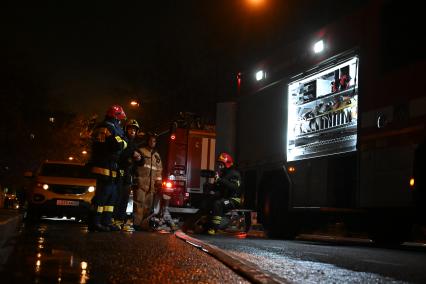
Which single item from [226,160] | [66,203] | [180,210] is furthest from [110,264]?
[180,210]

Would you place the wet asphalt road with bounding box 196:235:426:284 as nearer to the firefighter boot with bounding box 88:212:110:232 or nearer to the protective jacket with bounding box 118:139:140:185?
the firefighter boot with bounding box 88:212:110:232

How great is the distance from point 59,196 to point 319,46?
7243mm

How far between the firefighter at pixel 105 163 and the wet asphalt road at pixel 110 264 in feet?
7.46

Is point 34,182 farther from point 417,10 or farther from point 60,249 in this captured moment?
point 417,10

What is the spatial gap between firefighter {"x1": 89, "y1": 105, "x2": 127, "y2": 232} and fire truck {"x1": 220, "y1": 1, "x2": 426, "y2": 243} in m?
2.92

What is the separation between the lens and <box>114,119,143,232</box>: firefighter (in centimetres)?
943

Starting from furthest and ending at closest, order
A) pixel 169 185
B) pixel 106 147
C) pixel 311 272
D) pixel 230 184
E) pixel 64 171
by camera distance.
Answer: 1. pixel 169 185
2. pixel 64 171
3. pixel 230 184
4. pixel 106 147
5. pixel 311 272

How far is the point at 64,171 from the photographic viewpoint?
606 inches

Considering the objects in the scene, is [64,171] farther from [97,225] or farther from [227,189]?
[97,225]

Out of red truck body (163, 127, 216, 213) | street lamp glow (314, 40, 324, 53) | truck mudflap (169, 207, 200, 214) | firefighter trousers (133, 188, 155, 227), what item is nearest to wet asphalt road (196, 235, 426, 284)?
street lamp glow (314, 40, 324, 53)

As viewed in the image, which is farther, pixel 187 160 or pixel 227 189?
pixel 187 160

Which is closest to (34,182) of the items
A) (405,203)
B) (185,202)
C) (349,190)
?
(185,202)

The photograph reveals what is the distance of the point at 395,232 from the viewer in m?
9.30

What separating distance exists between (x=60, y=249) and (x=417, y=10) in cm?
525
